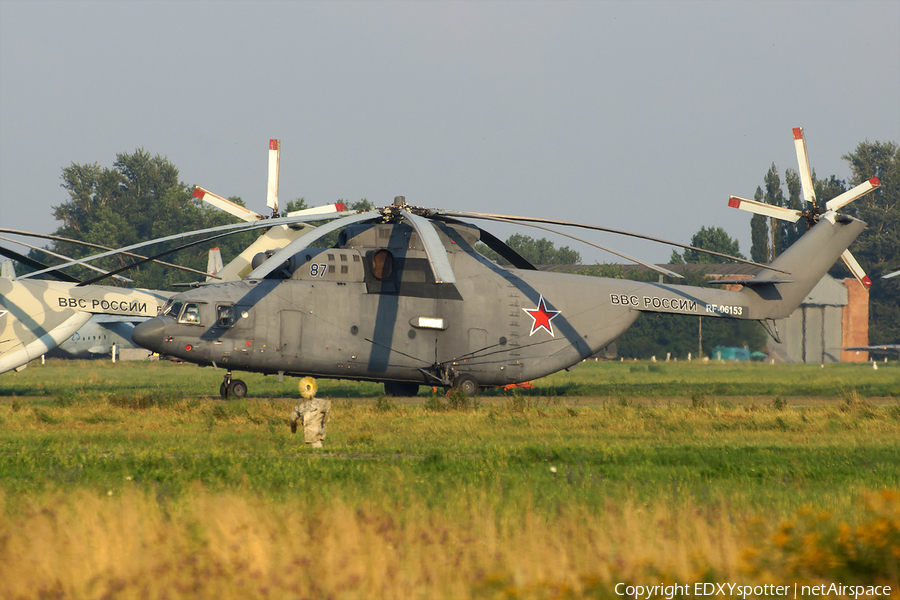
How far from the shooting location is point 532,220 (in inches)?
944

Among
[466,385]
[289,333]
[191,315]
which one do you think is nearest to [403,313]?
[466,385]

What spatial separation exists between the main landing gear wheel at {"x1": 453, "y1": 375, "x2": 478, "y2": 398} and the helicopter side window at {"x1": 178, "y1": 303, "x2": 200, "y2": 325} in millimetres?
8025

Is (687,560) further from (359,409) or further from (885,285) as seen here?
(885,285)

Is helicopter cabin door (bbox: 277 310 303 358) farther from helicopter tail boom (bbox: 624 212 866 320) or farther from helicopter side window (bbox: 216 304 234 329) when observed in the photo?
helicopter tail boom (bbox: 624 212 866 320)

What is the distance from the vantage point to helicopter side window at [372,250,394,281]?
26375 mm

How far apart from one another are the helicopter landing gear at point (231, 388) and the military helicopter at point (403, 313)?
42 millimetres

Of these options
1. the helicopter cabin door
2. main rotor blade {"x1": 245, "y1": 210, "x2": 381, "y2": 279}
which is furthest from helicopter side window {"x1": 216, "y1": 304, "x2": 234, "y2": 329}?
main rotor blade {"x1": 245, "y1": 210, "x2": 381, "y2": 279}

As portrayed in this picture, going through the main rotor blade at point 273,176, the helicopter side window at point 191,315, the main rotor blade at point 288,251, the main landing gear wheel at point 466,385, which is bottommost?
the main landing gear wheel at point 466,385

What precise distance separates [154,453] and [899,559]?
37.7 ft

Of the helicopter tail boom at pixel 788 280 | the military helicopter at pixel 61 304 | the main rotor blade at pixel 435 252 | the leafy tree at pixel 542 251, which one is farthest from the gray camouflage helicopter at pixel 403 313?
the leafy tree at pixel 542 251

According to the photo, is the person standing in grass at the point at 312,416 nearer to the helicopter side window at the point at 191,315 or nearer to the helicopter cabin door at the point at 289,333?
the helicopter cabin door at the point at 289,333

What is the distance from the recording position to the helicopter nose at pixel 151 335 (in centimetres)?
2453

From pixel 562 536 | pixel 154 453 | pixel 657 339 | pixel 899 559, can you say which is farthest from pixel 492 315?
pixel 657 339

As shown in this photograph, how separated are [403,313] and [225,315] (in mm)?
5223
